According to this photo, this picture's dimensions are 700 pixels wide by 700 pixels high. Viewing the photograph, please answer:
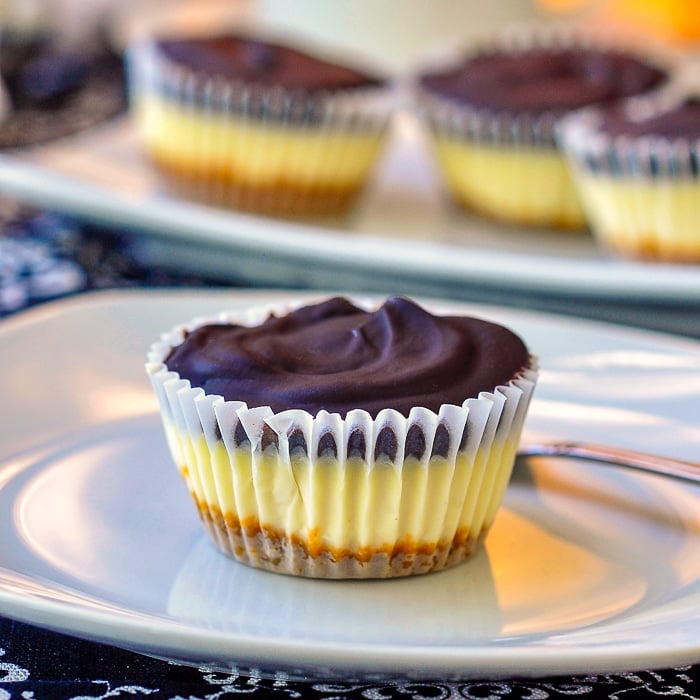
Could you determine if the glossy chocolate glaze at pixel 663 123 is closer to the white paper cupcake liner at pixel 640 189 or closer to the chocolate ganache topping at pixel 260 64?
the white paper cupcake liner at pixel 640 189

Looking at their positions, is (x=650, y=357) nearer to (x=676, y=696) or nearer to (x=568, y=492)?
(x=568, y=492)

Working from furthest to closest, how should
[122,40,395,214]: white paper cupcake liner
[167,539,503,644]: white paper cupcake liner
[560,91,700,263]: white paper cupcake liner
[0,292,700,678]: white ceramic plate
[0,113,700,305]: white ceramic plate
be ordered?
1. [122,40,395,214]: white paper cupcake liner
2. [560,91,700,263]: white paper cupcake liner
3. [0,113,700,305]: white ceramic plate
4. [167,539,503,644]: white paper cupcake liner
5. [0,292,700,678]: white ceramic plate

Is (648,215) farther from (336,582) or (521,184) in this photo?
(336,582)

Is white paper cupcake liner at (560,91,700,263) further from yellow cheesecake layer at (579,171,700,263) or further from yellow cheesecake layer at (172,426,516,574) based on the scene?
yellow cheesecake layer at (172,426,516,574)

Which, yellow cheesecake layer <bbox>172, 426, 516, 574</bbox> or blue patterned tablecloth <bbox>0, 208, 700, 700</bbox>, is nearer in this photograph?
blue patterned tablecloth <bbox>0, 208, 700, 700</bbox>

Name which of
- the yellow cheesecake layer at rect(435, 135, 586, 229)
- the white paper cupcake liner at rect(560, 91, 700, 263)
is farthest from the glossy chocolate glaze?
→ the yellow cheesecake layer at rect(435, 135, 586, 229)

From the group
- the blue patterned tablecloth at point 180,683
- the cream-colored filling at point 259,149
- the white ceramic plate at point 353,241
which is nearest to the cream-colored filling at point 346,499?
the blue patterned tablecloth at point 180,683

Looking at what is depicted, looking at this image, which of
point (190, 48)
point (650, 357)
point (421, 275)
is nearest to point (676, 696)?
point (650, 357)

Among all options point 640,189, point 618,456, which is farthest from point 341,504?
point 640,189
